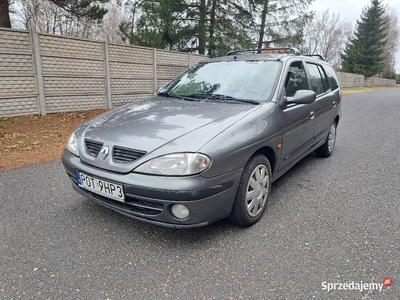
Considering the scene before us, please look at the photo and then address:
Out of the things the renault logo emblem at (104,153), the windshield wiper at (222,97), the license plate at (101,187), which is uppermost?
the windshield wiper at (222,97)

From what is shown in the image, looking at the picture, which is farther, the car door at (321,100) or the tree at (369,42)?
the tree at (369,42)

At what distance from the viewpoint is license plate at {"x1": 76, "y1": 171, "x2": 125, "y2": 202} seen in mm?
2168

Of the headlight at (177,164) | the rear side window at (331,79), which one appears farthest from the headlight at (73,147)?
the rear side window at (331,79)

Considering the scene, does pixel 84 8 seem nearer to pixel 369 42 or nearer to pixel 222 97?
pixel 222 97

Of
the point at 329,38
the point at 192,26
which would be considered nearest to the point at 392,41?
Result: the point at 329,38

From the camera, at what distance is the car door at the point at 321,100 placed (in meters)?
3.95

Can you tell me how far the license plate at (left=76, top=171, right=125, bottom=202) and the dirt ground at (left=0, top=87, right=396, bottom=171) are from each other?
233 centimetres

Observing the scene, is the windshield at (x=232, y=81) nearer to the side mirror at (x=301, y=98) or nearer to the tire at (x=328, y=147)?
the side mirror at (x=301, y=98)

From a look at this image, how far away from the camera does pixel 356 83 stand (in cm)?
3456

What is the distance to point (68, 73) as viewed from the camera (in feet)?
24.4

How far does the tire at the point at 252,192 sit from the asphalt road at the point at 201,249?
0.12m

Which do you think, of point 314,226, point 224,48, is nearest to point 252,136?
point 314,226

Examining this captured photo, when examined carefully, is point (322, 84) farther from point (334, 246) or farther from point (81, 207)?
point (81, 207)

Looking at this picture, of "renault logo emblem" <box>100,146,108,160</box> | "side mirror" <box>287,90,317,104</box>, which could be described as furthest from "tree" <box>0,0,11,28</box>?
"side mirror" <box>287,90,317,104</box>
